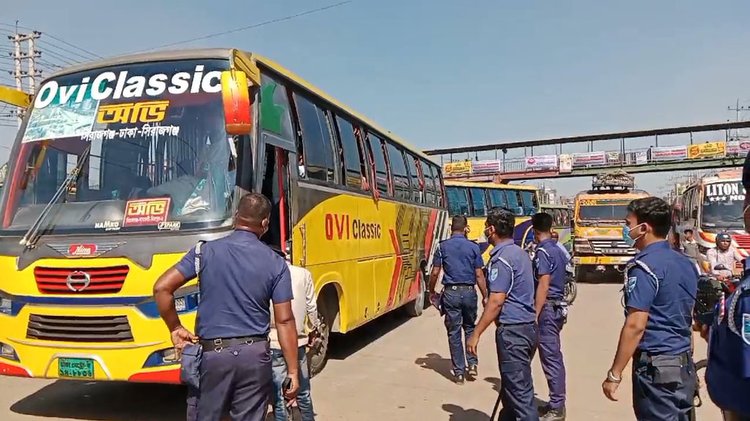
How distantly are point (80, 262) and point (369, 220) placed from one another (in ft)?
14.3

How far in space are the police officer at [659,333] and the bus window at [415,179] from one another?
7973mm

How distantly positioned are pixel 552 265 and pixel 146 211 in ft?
11.9

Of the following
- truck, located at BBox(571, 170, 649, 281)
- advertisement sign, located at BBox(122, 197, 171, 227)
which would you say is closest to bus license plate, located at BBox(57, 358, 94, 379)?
advertisement sign, located at BBox(122, 197, 171, 227)

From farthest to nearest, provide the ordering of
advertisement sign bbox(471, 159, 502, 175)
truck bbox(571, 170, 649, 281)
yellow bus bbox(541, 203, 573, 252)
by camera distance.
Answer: advertisement sign bbox(471, 159, 502, 175)
yellow bus bbox(541, 203, 573, 252)
truck bbox(571, 170, 649, 281)

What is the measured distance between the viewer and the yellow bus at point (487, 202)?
19.7 meters

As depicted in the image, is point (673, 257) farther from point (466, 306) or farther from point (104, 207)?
point (104, 207)

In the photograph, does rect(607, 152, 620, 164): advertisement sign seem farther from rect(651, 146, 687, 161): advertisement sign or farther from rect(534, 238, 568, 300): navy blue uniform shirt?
rect(534, 238, 568, 300): navy blue uniform shirt

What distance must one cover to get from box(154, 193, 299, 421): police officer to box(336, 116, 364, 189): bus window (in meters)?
4.41

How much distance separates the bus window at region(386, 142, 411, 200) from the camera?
10203mm

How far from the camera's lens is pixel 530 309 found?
4.66m

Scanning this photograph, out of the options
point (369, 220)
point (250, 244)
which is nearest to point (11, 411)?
point (250, 244)

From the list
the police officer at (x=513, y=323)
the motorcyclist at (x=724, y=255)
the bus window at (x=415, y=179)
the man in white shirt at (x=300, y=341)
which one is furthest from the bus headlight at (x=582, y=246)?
the man in white shirt at (x=300, y=341)

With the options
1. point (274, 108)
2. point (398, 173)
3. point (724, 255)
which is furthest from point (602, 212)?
point (274, 108)

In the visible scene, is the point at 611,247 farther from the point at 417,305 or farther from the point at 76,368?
the point at 76,368
